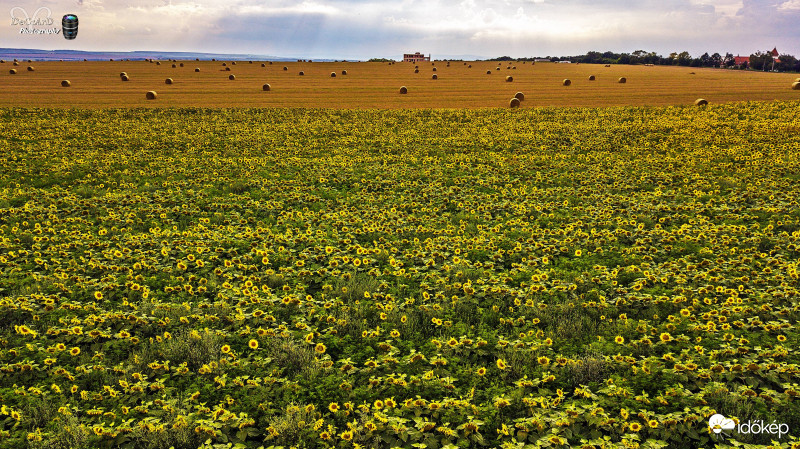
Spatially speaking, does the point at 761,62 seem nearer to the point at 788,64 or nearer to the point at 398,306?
the point at 788,64

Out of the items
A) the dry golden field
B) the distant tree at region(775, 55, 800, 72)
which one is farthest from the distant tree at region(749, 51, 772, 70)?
the dry golden field

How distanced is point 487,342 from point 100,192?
1445 centimetres

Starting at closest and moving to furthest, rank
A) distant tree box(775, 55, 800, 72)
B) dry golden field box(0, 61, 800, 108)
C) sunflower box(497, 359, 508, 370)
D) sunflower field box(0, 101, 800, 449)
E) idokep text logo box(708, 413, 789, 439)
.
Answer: idokep text logo box(708, 413, 789, 439) → sunflower field box(0, 101, 800, 449) → sunflower box(497, 359, 508, 370) → dry golden field box(0, 61, 800, 108) → distant tree box(775, 55, 800, 72)

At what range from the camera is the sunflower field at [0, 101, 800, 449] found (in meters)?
5.68

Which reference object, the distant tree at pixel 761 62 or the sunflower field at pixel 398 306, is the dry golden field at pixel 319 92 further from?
the distant tree at pixel 761 62

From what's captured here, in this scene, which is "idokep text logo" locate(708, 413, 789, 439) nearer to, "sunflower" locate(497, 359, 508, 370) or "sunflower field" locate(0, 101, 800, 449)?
"sunflower field" locate(0, 101, 800, 449)

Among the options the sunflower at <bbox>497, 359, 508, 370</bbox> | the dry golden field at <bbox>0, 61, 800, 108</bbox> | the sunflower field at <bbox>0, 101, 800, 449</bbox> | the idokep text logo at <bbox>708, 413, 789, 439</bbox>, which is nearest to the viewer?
the idokep text logo at <bbox>708, 413, 789, 439</bbox>

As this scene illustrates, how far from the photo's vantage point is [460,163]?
20547 millimetres

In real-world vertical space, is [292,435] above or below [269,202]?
below

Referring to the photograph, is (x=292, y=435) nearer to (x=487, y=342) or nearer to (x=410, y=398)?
(x=410, y=398)

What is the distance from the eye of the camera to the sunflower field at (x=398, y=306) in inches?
223

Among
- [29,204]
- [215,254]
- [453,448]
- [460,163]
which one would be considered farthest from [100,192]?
[453,448]

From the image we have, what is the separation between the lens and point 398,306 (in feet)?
28.1

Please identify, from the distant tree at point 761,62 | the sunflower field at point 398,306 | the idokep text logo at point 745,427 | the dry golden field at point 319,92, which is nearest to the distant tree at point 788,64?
the distant tree at point 761,62
